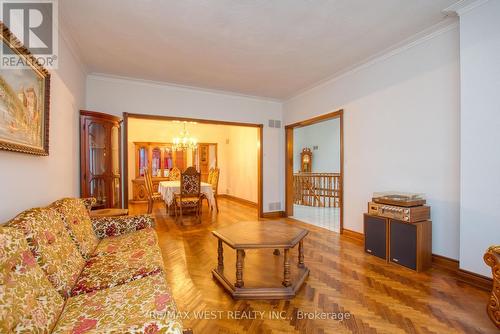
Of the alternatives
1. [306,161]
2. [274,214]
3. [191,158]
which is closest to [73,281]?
[274,214]

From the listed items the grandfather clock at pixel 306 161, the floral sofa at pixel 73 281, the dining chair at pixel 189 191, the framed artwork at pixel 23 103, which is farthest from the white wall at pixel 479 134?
the grandfather clock at pixel 306 161

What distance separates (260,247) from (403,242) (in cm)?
181

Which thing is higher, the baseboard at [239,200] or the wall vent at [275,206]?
the wall vent at [275,206]

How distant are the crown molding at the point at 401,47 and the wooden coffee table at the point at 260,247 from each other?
2722 mm

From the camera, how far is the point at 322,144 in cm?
997

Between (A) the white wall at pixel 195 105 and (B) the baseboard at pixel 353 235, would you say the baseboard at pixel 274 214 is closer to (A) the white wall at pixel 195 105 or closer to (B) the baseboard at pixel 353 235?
(A) the white wall at pixel 195 105

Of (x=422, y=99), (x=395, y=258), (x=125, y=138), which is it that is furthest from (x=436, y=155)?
(x=125, y=138)

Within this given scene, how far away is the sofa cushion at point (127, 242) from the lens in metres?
2.09

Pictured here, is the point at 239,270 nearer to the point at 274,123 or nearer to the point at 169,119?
the point at 169,119

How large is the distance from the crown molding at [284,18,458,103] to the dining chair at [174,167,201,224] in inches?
123

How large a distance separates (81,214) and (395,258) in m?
3.41

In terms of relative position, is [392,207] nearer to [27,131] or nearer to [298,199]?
[27,131]

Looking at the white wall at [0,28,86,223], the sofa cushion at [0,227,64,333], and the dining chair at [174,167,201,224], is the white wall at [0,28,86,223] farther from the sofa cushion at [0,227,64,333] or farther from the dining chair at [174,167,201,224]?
the dining chair at [174,167,201,224]

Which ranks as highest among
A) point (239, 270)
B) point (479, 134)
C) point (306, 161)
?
point (479, 134)
